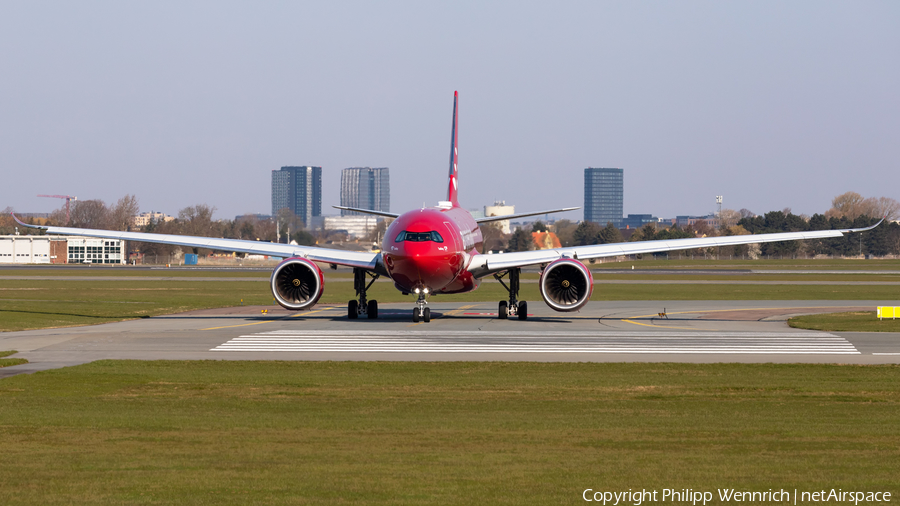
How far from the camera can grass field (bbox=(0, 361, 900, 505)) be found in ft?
35.5

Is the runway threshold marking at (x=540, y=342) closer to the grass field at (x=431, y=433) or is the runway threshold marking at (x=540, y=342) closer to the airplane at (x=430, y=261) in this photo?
the airplane at (x=430, y=261)

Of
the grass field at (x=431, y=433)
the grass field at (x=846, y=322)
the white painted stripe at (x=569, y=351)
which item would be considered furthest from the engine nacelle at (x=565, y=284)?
the grass field at (x=431, y=433)

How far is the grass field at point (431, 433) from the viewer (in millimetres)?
10828

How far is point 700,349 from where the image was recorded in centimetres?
2739

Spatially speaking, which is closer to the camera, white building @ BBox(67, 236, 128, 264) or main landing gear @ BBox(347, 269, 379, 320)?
main landing gear @ BBox(347, 269, 379, 320)

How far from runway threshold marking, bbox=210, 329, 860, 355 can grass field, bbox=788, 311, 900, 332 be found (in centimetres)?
331

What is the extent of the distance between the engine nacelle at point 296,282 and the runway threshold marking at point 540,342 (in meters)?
2.59

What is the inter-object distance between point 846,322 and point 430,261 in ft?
61.2

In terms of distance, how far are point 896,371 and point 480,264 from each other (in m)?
19.0

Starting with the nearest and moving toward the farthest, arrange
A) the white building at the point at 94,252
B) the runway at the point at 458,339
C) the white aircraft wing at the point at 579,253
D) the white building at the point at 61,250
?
the runway at the point at 458,339 < the white aircraft wing at the point at 579,253 < the white building at the point at 61,250 < the white building at the point at 94,252

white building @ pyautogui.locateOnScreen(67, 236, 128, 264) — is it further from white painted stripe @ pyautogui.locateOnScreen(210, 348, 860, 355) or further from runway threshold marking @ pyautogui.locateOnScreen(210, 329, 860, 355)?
white painted stripe @ pyautogui.locateOnScreen(210, 348, 860, 355)

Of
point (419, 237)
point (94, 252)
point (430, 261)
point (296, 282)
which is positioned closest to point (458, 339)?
point (430, 261)

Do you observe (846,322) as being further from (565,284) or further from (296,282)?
(296,282)

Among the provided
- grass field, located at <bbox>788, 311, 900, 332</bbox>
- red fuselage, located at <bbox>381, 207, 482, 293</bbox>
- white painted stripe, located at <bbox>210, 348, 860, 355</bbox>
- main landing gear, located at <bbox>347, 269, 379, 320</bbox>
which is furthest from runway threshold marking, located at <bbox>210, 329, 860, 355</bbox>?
main landing gear, located at <bbox>347, 269, 379, 320</bbox>
